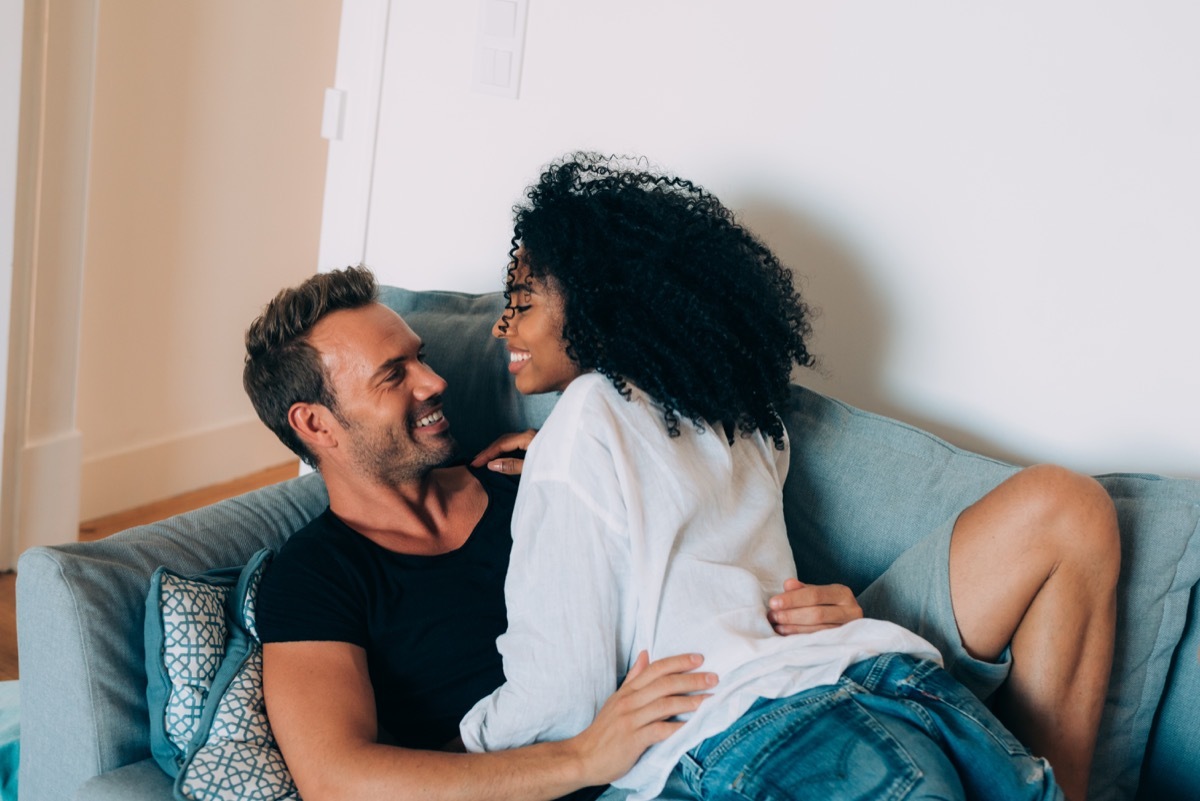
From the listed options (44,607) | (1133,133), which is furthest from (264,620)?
(1133,133)

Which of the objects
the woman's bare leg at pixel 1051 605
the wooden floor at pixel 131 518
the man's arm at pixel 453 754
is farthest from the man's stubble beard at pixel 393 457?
the wooden floor at pixel 131 518

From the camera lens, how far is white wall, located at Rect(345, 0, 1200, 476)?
1.75 m

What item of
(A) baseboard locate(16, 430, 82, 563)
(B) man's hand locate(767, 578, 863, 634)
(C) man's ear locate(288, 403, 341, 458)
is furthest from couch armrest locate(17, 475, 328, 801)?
(A) baseboard locate(16, 430, 82, 563)

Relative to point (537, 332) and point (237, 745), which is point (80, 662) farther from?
point (537, 332)

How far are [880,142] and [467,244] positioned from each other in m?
0.86

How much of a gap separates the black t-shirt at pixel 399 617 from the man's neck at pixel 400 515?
0.16ft

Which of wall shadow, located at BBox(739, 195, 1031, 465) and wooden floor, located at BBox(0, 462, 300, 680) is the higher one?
wall shadow, located at BBox(739, 195, 1031, 465)

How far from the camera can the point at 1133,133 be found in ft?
5.71

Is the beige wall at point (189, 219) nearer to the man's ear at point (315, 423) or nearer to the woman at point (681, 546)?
the man's ear at point (315, 423)

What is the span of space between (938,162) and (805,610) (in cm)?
92

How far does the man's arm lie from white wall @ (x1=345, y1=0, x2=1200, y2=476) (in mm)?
932

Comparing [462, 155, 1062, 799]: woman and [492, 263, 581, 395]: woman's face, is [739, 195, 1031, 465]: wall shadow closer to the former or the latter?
[462, 155, 1062, 799]: woman

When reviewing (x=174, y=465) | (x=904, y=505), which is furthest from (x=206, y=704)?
(x=174, y=465)

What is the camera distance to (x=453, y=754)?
4.34ft
